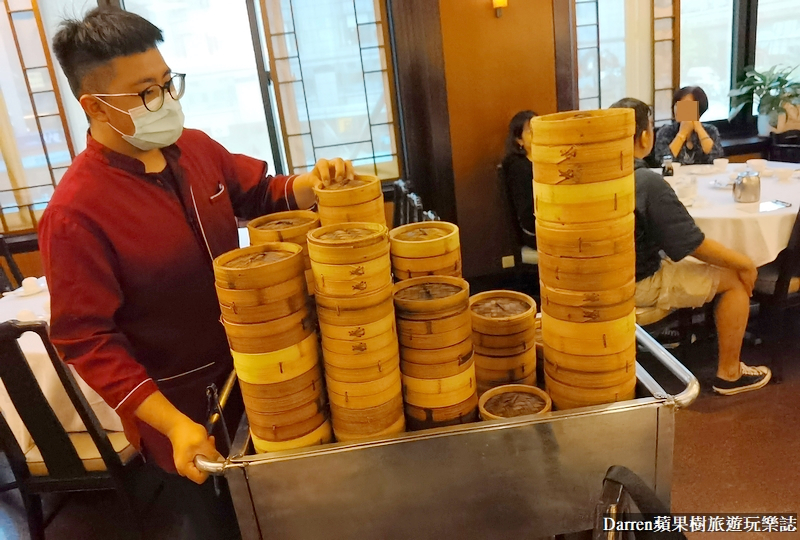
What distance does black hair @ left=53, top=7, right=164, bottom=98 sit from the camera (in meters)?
1.08

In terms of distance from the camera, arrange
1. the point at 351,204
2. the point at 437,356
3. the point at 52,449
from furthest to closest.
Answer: the point at 52,449
the point at 351,204
the point at 437,356

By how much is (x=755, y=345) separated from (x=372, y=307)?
2.75 m

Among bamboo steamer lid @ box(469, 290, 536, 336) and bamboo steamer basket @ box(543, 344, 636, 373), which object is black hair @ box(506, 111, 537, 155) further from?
bamboo steamer basket @ box(543, 344, 636, 373)

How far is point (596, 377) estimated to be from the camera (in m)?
1.00

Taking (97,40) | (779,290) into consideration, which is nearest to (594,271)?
(97,40)

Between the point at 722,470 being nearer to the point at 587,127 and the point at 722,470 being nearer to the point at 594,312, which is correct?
the point at 594,312

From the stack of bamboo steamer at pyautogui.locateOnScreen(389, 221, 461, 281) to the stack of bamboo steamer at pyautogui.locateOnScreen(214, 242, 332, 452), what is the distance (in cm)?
22

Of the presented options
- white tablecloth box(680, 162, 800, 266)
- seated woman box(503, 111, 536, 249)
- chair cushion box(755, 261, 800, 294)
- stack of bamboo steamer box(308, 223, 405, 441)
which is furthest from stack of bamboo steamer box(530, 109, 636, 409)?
seated woman box(503, 111, 536, 249)

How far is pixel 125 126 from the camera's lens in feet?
3.78

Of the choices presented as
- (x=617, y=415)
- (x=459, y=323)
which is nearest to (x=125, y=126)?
(x=459, y=323)

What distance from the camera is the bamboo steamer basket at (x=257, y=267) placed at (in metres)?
0.87

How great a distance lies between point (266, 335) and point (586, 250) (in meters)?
0.52

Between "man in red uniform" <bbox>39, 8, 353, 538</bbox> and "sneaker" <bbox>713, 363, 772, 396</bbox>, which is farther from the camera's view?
"sneaker" <bbox>713, 363, 772, 396</bbox>

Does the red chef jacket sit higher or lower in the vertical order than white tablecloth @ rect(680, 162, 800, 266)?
higher
